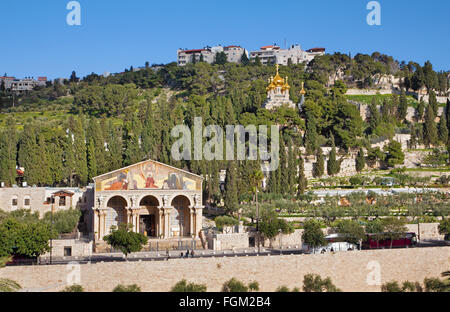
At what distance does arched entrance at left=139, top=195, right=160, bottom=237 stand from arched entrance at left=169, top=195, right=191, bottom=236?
140 centimetres

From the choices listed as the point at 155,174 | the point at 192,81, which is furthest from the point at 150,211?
the point at 192,81

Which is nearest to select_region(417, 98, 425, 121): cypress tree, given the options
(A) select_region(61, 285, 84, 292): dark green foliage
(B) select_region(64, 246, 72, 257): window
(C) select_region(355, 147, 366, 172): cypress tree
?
(C) select_region(355, 147, 366, 172): cypress tree

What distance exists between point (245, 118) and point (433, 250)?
33668mm

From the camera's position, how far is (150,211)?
170 feet

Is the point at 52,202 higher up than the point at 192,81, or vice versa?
the point at 192,81

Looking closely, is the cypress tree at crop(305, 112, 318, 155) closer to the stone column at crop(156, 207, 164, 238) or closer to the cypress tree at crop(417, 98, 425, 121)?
the cypress tree at crop(417, 98, 425, 121)

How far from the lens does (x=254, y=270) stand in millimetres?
38500

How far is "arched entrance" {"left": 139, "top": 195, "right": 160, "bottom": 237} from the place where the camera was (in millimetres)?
51594

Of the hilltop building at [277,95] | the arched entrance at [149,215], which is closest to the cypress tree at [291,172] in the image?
the arched entrance at [149,215]

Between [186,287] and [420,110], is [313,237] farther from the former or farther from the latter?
[420,110]

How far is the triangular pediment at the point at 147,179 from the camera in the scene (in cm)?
4903

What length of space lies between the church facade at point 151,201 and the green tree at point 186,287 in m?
12.2
